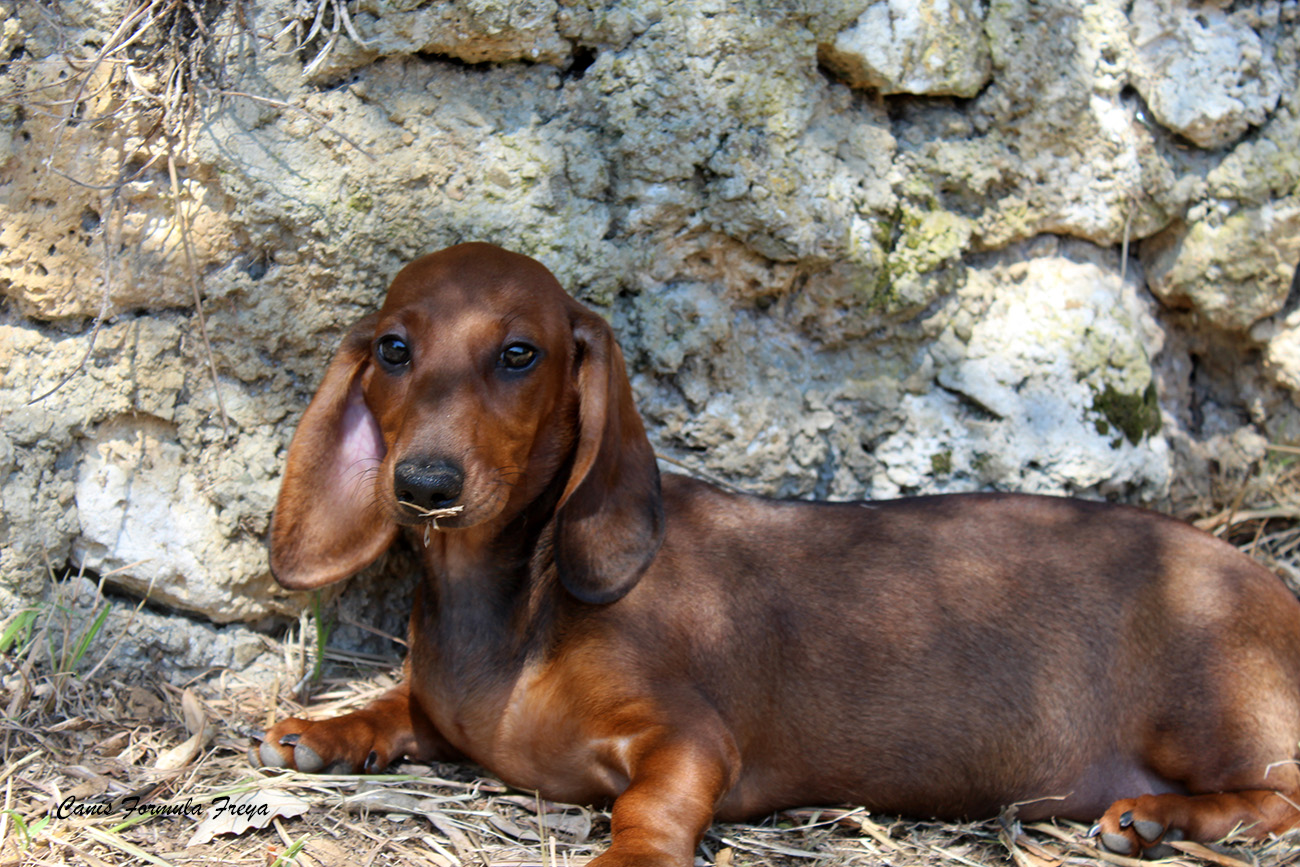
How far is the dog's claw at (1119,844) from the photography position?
320 cm

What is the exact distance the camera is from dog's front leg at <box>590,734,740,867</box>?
2.74 metres

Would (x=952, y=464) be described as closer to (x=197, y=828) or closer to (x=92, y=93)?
(x=197, y=828)

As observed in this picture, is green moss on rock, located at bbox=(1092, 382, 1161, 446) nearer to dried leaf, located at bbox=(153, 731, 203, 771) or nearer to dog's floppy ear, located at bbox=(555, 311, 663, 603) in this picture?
dog's floppy ear, located at bbox=(555, 311, 663, 603)

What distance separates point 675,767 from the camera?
2.93 metres

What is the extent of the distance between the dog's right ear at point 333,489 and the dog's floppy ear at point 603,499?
1.94ft

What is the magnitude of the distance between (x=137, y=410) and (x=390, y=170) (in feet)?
3.62

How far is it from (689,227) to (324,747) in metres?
2.04

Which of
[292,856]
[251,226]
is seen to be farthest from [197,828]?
[251,226]

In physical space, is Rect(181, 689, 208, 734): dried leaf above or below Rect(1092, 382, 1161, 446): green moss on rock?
below

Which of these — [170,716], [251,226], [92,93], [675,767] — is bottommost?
[170,716]

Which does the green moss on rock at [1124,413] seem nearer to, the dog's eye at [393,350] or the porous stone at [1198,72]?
the porous stone at [1198,72]

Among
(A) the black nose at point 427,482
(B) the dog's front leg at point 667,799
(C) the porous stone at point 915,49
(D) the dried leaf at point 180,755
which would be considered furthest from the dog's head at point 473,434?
(C) the porous stone at point 915,49

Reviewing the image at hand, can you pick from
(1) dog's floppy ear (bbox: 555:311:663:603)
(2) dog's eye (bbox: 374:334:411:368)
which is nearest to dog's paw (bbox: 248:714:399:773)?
(1) dog's floppy ear (bbox: 555:311:663:603)

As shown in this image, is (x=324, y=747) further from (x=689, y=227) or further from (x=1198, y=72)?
(x=1198, y=72)
